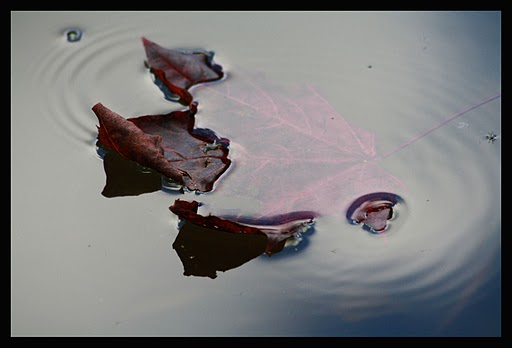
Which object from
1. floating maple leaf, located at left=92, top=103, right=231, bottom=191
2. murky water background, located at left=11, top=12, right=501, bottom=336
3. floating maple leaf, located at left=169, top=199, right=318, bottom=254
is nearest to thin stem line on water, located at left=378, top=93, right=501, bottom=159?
murky water background, located at left=11, top=12, right=501, bottom=336

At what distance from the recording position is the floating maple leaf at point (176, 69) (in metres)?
1.82

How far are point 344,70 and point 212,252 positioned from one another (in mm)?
835

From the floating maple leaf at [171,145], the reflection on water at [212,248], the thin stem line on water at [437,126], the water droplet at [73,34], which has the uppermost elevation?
the water droplet at [73,34]

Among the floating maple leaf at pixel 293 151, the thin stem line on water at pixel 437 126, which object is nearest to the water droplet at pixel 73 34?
the floating maple leaf at pixel 293 151

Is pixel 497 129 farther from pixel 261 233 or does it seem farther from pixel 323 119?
pixel 261 233

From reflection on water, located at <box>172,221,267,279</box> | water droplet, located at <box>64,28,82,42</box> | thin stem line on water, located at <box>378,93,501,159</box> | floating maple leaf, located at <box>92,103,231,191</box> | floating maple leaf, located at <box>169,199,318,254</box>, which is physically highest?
water droplet, located at <box>64,28,82,42</box>

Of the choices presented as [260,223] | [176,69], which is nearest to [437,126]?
[260,223]

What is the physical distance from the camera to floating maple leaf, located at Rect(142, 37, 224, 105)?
182 cm

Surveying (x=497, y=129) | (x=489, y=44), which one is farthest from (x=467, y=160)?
(x=489, y=44)

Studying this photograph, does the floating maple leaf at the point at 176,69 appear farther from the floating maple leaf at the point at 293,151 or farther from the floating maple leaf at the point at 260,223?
the floating maple leaf at the point at 260,223

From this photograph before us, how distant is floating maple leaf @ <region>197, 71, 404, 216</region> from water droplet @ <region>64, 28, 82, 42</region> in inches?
22.2

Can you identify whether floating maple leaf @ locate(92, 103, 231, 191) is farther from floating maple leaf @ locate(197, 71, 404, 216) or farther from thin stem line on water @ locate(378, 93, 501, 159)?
thin stem line on water @ locate(378, 93, 501, 159)

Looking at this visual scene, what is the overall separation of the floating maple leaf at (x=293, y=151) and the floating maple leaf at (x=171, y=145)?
49 millimetres

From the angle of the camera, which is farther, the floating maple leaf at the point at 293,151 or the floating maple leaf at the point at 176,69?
the floating maple leaf at the point at 176,69
